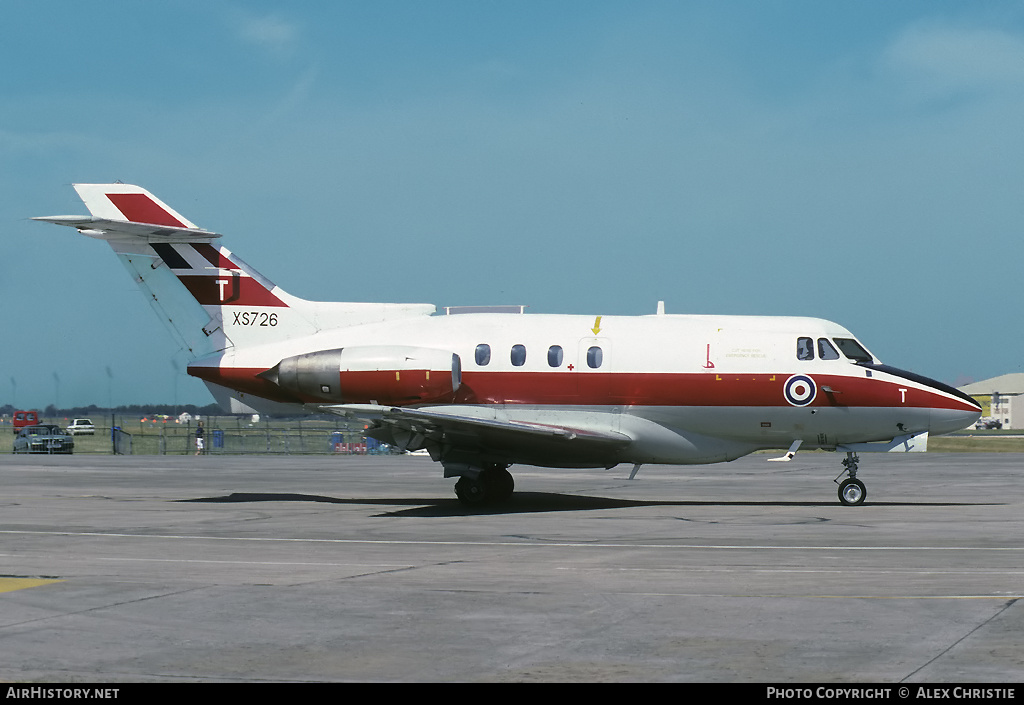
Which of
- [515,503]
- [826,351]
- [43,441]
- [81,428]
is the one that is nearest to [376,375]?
[515,503]

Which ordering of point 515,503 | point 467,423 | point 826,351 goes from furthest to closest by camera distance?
point 515,503 → point 826,351 → point 467,423

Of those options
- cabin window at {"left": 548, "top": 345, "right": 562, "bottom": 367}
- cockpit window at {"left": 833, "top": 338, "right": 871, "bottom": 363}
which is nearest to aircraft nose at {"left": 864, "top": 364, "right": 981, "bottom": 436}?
cockpit window at {"left": 833, "top": 338, "right": 871, "bottom": 363}

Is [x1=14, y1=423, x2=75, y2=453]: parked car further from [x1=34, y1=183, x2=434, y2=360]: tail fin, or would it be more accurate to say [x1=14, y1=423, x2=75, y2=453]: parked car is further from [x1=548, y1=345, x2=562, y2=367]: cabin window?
[x1=548, y1=345, x2=562, y2=367]: cabin window

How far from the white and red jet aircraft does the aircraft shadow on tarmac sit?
602 mm

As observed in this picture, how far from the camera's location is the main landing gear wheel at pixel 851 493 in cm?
2305

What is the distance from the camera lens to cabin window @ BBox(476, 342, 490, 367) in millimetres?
23406

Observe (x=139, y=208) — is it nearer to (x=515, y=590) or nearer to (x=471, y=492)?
(x=471, y=492)

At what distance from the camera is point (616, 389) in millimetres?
22938

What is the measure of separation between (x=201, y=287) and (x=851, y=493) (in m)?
14.4

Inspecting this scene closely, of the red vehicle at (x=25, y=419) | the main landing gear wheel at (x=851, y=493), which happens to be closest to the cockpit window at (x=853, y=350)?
the main landing gear wheel at (x=851, y=493)

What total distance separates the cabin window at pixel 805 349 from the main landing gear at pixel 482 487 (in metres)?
6.48

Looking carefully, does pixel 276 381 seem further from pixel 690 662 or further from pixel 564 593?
pixel 690 662

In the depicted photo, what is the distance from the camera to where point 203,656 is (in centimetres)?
855
